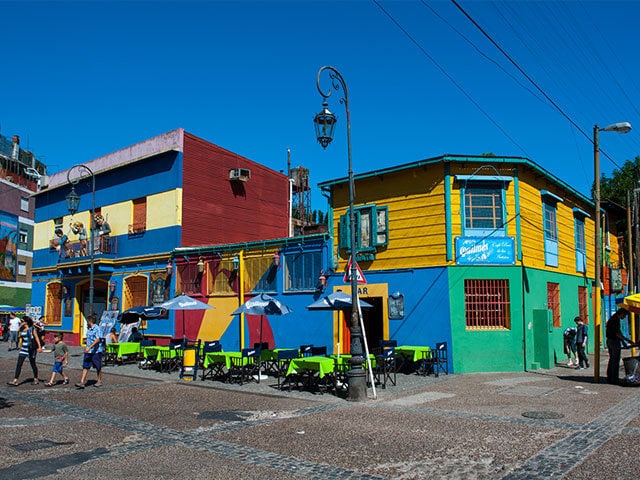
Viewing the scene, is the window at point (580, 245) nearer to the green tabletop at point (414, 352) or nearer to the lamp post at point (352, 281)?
the green tabletop at point (414, 352)

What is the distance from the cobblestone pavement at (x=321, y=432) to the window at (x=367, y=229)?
5.34 metres

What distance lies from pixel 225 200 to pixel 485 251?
1285cm

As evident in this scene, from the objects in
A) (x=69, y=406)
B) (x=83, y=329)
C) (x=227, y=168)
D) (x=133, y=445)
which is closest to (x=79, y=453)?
(x=133, y=445)

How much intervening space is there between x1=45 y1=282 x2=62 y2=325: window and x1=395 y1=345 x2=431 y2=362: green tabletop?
1984 centimetres

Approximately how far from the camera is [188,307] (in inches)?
664

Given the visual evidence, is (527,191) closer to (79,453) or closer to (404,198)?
(404,198)

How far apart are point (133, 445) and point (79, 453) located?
718 millimetres

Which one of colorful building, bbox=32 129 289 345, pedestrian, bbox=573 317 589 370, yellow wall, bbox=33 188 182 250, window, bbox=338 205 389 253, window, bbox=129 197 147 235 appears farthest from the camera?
window, bbox=129 197 147 235

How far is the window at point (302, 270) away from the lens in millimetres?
18984

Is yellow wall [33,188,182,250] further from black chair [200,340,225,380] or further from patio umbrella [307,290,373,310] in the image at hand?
patio umbrella [307,290,373,310]

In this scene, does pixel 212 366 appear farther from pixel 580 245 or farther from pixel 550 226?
pixel 580 245

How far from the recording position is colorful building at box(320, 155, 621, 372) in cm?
1628

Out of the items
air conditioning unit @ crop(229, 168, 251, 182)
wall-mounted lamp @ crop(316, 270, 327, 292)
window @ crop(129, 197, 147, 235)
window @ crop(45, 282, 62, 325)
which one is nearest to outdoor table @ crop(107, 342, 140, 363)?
wall-mounted lamp @ crop(316, 270, 327, 292)

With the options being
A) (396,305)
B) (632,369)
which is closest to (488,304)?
(396,305)
